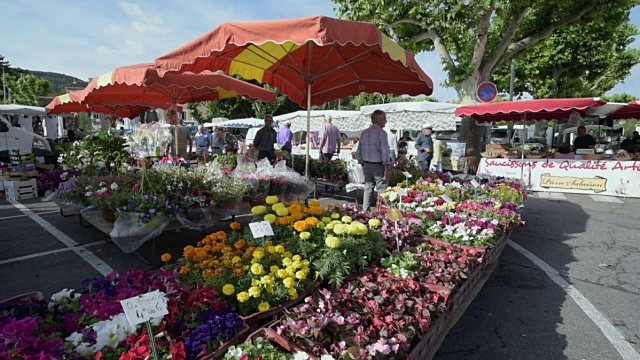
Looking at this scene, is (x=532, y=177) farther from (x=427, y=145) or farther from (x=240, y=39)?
(x=240, y=39)

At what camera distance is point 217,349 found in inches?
70.2

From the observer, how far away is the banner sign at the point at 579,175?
8.80 metres

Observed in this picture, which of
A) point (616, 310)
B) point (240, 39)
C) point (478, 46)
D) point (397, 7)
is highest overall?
point (397, 7)

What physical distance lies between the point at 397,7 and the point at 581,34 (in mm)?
14477

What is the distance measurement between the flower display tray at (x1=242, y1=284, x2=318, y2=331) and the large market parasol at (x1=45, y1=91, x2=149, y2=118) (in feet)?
23.3

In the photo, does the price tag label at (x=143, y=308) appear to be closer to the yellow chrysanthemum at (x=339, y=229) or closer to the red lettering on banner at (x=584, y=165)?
the yellow chrysanthemum at (x=339, y=229)

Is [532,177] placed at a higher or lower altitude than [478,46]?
lower

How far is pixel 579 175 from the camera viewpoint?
9.29 metres

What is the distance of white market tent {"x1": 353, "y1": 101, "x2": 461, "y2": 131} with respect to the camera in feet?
39.6

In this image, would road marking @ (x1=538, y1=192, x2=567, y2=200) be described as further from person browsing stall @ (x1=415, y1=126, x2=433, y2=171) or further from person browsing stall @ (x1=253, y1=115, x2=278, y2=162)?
person browsing stall @ (x1=253, y1=115, x2=278, y2=162)

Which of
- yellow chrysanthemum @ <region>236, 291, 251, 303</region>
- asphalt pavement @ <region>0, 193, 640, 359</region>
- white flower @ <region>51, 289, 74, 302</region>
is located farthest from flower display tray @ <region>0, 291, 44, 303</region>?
asphalt pavement @ <region>0, 193, 640, 359</region>

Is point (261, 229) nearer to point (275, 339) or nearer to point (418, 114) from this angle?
point (275, 339)

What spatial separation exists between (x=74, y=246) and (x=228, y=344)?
3.82 metres

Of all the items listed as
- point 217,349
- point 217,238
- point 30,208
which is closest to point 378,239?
point 217,238
